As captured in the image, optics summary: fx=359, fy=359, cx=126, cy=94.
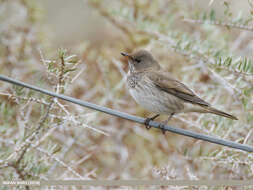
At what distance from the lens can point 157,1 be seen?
16.4 ft

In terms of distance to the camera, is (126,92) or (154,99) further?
(126,92)

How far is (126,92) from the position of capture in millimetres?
4703

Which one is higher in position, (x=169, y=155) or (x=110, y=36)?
(x=110, y=36)

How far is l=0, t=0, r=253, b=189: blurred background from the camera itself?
2695 millimetres

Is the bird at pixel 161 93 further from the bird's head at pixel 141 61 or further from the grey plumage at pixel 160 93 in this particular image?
the bird's head at pixel 141 61

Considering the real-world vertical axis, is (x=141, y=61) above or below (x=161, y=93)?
above

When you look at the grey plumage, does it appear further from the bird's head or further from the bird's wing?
the bird's head

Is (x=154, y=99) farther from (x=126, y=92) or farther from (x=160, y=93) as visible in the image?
(x=126, y=92)

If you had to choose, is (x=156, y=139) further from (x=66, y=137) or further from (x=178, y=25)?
(x=178, y=25)

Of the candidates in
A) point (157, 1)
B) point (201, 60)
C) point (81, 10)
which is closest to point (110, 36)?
point (157, 1)

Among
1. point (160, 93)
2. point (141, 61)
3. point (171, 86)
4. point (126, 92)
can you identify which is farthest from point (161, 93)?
point (126, 92)

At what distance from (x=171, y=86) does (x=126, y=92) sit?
133 cm

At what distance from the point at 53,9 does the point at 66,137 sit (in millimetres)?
6154

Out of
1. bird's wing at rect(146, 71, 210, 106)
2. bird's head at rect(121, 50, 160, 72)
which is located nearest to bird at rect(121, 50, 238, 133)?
bird's wing at rect(146, 71, 210, 106)
